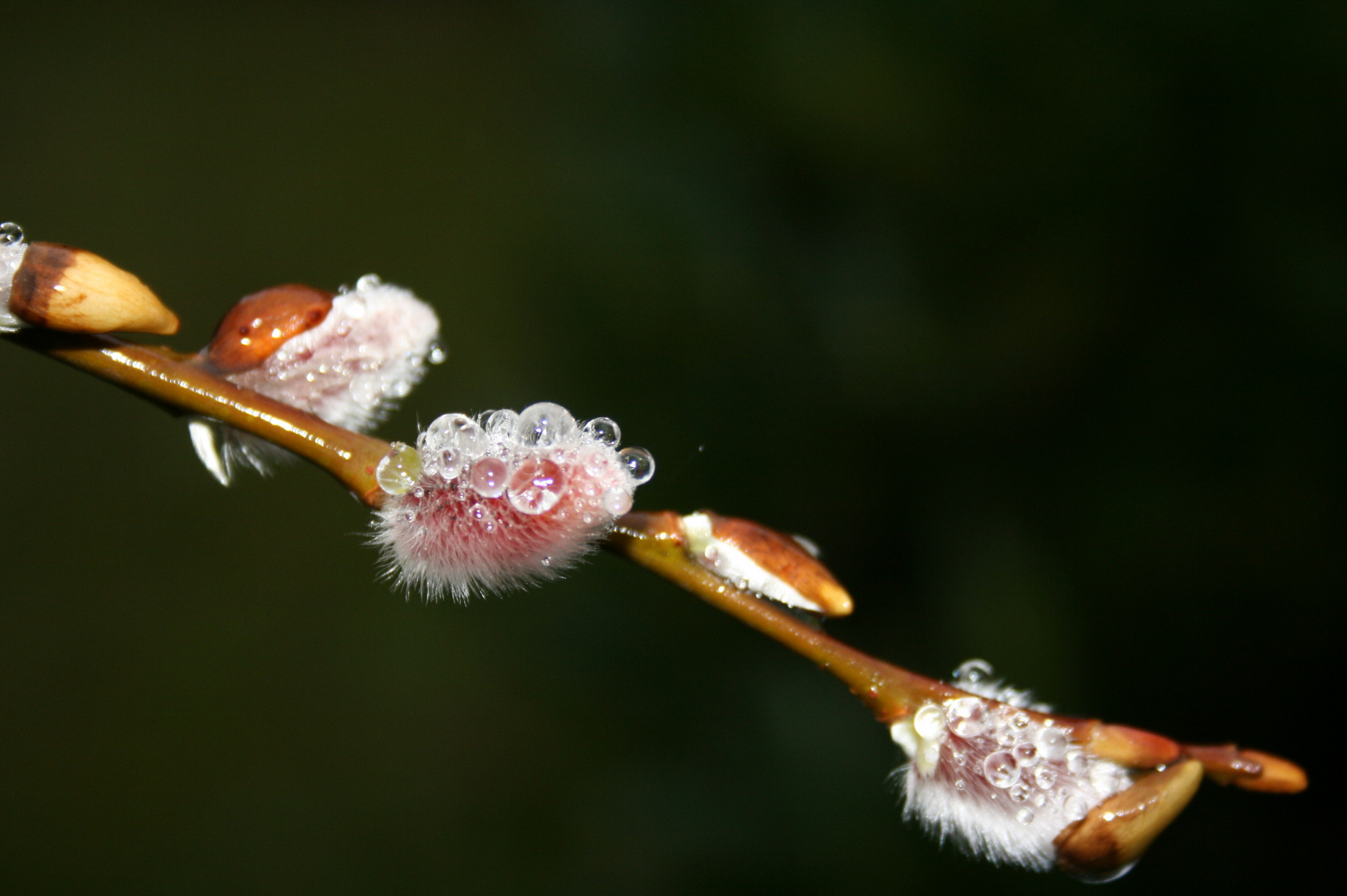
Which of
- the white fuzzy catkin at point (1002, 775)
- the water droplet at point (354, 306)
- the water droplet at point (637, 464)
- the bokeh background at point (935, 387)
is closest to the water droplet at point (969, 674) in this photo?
the white fuzzy catkin at point (1002, 775)

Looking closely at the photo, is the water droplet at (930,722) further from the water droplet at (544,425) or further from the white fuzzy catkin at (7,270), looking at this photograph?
the white fuzzy catkin at (7,270)

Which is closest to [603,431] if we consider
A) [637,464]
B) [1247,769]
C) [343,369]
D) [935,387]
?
[637,464]

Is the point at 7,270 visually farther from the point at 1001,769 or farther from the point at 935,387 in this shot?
the point at 935,387

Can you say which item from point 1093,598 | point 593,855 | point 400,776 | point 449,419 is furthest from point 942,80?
point 400,776

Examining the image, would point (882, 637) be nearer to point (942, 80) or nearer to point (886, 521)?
point (886, 521)

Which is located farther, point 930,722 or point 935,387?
point 935,387
